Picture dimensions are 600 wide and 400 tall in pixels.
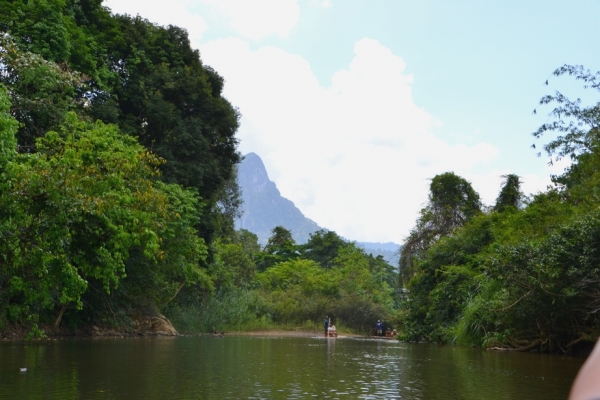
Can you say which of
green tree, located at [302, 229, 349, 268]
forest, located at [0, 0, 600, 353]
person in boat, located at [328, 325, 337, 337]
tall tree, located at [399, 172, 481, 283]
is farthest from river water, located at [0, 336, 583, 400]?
green tree, located at [302, 229, 349, 268]

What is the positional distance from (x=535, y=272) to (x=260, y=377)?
39.3 ft

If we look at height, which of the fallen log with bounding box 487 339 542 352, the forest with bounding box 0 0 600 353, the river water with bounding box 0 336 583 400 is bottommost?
the river water with bounding box 0 336 583 400

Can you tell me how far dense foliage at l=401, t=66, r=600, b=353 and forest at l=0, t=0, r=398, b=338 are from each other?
38.3ft

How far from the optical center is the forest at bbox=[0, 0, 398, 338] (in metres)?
14.5

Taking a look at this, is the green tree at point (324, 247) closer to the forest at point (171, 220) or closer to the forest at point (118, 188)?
the forest at point (118, 188)

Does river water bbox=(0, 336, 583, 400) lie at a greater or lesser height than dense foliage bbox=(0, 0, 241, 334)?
lesser

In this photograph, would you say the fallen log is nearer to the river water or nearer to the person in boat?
the river water

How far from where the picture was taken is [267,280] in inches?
2539

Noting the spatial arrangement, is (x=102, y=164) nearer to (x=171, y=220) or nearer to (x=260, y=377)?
(x=260, y=377)

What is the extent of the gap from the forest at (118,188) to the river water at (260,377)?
7.70 feet

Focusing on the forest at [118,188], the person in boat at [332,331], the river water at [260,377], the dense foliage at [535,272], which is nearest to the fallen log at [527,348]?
the dense foliage at [535,272]

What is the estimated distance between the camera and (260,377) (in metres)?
12.8

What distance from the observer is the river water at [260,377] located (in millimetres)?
10070

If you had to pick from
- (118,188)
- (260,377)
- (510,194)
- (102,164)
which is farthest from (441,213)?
(260,377)
